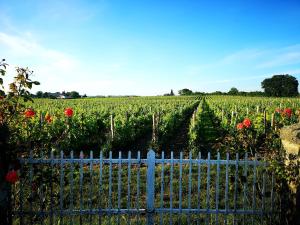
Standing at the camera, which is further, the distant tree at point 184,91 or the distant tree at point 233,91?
the distant tree at point 184,91

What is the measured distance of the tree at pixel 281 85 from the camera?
3989 inches

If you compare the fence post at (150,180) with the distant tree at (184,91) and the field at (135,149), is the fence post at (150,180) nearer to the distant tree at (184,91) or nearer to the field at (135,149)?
the field at (135,149)

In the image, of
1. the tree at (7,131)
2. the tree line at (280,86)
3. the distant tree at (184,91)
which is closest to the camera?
the tree at (7,131)

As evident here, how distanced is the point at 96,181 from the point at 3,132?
15.7ft

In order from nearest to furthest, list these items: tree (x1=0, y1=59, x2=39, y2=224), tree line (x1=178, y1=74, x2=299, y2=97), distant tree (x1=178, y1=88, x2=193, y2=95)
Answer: tree (x1=0, y1=59, x2=39, y2=224) → tree line (x1=178, y1=74, x2=299, y2=97) → distant tree (x1=178, y1=88, x2=193, y2=95)

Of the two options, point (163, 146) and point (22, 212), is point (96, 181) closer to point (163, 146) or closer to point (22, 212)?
point (22, 212)

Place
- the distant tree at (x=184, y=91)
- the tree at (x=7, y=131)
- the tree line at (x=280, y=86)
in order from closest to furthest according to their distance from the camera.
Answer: the tree at (x=7, y=131)
the tree line at (x=280, y=86)
the distant tree at (x=184, y=91)

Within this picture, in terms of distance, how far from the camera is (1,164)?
15.7 ft

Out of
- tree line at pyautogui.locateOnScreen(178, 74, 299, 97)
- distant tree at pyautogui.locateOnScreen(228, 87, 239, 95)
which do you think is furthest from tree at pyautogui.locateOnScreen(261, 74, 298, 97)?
distant tree at pyautogui.locateOnScreen(228, 87, 239, 95)

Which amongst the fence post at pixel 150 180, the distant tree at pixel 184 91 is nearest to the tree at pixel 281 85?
the distant tree at pixel 184 91

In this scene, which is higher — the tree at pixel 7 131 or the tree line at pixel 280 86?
the tree line at pixel 280 86

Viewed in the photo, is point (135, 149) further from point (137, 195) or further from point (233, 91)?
point (233, 91)

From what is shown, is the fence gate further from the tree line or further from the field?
the tree line

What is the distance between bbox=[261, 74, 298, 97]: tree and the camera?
101 meters
